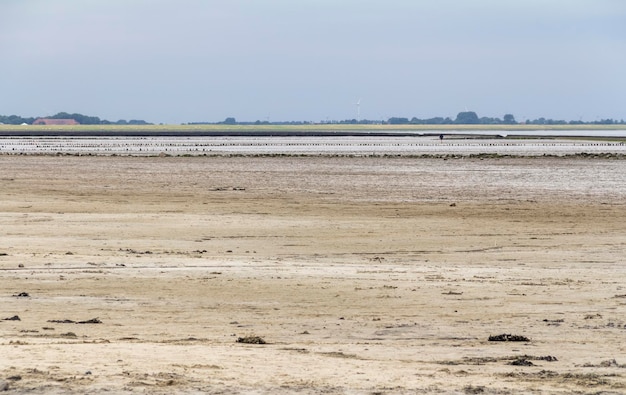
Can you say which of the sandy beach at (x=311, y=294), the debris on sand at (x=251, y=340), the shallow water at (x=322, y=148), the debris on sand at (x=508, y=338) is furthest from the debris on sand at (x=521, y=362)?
the shallow water at (x=322, y=148)

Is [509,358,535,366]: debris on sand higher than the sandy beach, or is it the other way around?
[509,358,535,366]: debris on sand

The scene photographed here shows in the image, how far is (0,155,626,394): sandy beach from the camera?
31.5 ft

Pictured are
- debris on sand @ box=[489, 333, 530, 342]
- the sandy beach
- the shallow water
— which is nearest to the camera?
the sandy beach

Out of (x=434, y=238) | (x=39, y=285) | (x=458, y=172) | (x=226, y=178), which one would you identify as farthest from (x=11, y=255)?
(x=458, y=172)

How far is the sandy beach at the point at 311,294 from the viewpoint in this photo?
378 inches

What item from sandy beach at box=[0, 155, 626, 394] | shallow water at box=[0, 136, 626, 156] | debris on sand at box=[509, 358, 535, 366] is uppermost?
debris on sand at box=[509, 358, 535, 366]

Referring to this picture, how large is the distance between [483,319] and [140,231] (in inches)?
467

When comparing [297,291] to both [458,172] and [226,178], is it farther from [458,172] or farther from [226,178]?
[458,172]

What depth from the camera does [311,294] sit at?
14852 millimetres

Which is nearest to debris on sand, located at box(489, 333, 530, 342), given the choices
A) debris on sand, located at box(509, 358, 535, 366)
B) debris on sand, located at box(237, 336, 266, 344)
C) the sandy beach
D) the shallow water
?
the sandy beach

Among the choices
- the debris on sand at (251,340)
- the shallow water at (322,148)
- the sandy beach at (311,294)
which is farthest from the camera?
the shallow water at (322,148)

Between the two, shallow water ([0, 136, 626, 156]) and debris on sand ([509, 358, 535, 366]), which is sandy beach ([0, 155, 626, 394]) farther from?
shallow water ([0, 136, 626, 156])

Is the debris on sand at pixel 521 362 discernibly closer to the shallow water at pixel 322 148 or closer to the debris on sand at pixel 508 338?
the debris on sand at pixel 508 338

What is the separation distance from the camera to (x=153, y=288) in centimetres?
1527
